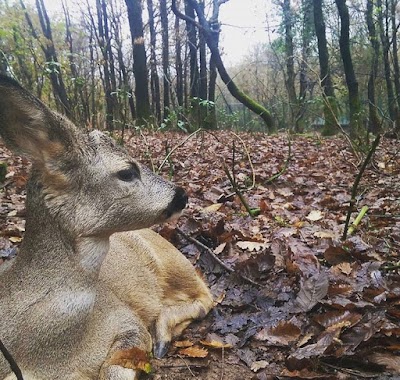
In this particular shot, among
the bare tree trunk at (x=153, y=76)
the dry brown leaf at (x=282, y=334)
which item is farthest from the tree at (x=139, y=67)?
the dry brown leaf at (x=282, y=334)

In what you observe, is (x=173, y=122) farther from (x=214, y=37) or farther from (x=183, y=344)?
(x=183, y=344)

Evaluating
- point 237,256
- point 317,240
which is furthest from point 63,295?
point 317,240

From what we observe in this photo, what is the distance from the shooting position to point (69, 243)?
2.40 metres

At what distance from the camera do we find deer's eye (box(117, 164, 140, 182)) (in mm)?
2625

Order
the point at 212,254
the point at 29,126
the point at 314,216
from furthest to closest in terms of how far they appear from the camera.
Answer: the point at 314,216, the point at 212,254, the point at 29,126

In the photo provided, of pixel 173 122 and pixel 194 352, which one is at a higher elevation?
pixel 173 122

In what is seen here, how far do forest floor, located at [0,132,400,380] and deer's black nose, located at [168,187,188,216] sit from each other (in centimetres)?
84

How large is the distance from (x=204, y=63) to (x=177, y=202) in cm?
2070

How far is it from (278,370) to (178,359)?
61cm

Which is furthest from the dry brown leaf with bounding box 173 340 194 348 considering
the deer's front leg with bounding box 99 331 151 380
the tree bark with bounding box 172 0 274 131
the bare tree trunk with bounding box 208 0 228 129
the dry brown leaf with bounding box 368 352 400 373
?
the tree bark with bounding box 172 0 274 131

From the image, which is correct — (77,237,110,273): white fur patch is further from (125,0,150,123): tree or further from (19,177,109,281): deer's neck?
(125,0,150,123): tree

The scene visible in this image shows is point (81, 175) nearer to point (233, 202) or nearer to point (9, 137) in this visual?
point (9, 137)

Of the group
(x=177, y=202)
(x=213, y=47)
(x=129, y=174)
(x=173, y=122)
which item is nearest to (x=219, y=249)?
(x=177, y=202)

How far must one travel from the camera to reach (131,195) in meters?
2.61
